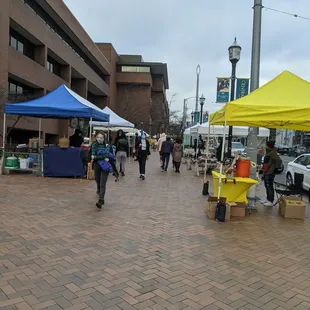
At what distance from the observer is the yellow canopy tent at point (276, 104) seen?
6.94m

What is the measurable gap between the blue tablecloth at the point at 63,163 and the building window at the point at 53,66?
21798 millimetres

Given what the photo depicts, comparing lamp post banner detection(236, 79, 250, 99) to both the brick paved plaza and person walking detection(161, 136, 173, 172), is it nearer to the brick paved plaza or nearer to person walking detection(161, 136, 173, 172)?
the brick paved plaza

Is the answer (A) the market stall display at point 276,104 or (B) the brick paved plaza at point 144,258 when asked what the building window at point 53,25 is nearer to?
(A) the market stall display at point 276,104

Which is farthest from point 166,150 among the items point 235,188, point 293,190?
point 235,188

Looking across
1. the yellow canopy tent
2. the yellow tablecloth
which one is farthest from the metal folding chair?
the yellow canopy tent

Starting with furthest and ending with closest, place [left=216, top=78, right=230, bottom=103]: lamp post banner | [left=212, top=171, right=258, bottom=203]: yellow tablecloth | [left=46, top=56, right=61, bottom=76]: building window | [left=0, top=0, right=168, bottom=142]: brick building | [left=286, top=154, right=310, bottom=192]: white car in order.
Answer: [left=46, top=56, right=61, bottom=76]: building window
[left=0, top=0, right=168, bottom=142]: brick building
[left=216, top=78, right=230, bottom=103]: lamp post banner
[left=286, top=154, right=310, bottom=192]: white car
[left=212, top=171, right=258, bottom=203]: yellow tablecloth

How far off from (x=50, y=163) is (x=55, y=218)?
609 centimetres

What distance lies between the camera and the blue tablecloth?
12.2m

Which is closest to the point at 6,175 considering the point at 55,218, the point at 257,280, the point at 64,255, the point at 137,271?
the point at 55,218

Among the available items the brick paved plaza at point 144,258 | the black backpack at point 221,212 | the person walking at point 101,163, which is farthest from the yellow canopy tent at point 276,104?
the person walking at point 101,163

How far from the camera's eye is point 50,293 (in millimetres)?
3574

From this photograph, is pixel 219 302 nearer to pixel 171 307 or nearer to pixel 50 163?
pixel 171 307

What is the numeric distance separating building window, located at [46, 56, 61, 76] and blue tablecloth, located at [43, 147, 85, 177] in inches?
858

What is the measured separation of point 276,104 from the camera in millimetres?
7098
